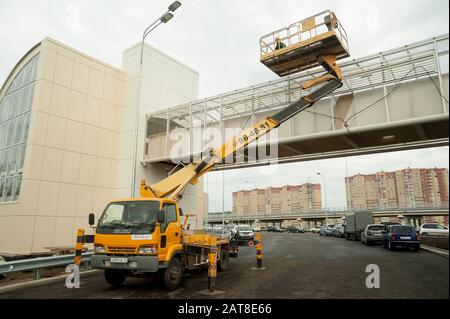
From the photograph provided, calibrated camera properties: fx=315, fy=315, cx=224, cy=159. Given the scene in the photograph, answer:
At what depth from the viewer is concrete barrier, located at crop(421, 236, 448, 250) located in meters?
18.2

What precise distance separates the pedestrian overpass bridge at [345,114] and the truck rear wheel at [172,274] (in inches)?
343

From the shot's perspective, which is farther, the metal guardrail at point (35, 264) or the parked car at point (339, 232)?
the parked car at point (339, 232)

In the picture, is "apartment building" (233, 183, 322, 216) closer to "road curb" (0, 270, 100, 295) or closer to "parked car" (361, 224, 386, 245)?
"parked car" (361, 224, 386, 245)

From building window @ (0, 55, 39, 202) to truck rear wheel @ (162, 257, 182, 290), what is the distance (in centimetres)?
1358

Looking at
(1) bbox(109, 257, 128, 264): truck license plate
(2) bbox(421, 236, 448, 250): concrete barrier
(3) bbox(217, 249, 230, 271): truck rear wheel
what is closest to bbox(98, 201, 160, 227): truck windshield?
(1) bbox(109, 257, 128, 264): truck license plate

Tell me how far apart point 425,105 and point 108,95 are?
18.7m

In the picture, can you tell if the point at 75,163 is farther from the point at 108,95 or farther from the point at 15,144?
the point at 108,95

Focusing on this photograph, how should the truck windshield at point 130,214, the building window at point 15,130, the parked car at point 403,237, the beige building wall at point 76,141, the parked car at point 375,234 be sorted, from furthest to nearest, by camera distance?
the parked car at point 375,234 → the building window at point 15,130 → the parked car at point 403,237 → the beige building wall at point 76,141 → the truck windshield at point 130,214

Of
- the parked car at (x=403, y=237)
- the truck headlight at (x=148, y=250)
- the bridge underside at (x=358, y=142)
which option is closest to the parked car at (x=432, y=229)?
the parked car at (x=403, y=237)

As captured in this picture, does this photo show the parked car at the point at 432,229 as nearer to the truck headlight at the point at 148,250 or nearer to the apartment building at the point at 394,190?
the truck headlight at the point at 148,250

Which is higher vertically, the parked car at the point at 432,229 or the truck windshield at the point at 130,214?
the truck windshield at the point at 130,214

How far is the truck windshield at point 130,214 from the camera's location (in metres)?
8.47

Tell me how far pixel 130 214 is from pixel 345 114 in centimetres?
1108
